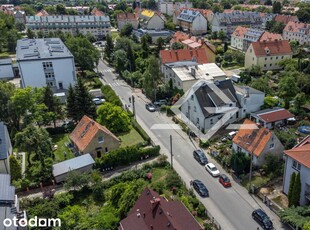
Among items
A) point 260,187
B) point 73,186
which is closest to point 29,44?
point 73,186

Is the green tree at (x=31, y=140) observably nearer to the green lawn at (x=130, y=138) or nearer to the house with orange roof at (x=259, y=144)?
the green lawn at (x=130, y=138)

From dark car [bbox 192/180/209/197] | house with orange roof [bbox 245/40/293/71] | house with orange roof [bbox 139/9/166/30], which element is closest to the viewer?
dark car [bbox 192/180/209/197]

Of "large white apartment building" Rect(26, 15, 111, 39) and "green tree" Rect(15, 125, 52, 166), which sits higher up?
"large white apartment building" Rect(26, 15, 111, 39)

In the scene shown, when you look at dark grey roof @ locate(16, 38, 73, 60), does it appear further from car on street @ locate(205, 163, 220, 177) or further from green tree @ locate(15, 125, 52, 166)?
car on street @ locate(205, 163, 220, 177)

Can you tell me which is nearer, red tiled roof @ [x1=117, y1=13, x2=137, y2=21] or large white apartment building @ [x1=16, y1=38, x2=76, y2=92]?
large white apartment building @ [x1=16, y1=38, x2=76, y2=92]

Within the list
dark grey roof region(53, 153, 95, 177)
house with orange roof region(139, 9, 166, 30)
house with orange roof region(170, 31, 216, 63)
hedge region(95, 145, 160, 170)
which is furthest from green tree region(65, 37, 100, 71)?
house with orange roof region(139, 9, 166, 30)

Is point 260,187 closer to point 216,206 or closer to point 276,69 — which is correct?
point 216,206

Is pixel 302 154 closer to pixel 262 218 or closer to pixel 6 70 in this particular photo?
pixel 262 218
